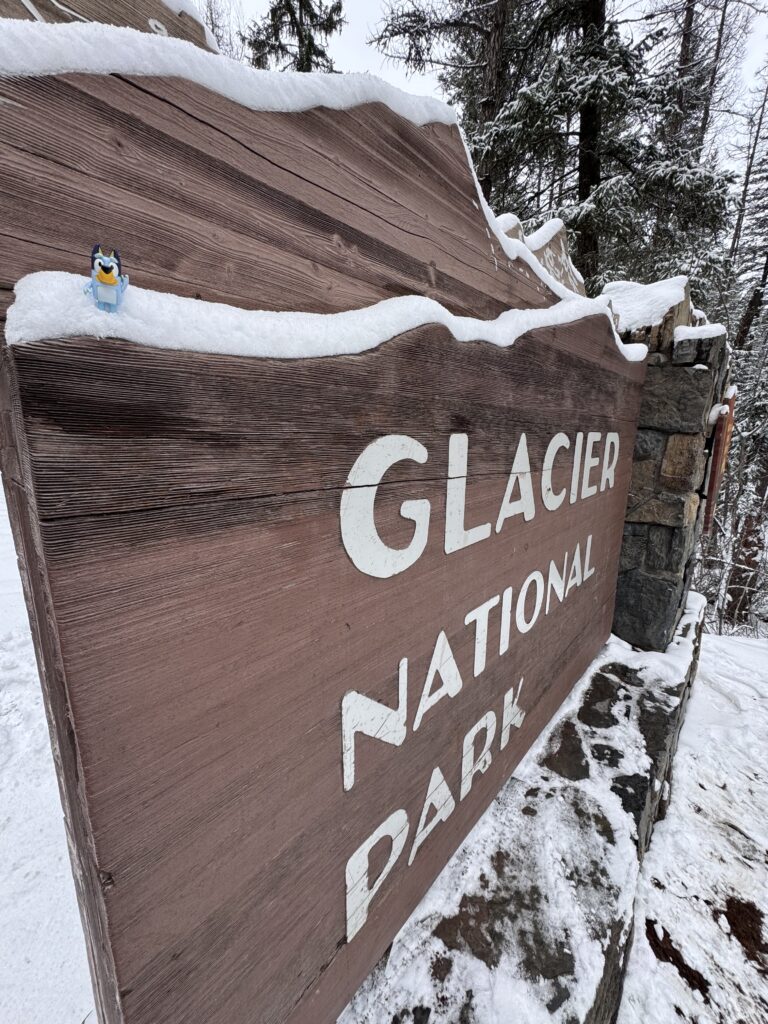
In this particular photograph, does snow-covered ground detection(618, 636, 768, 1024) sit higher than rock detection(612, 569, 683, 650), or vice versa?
rock detection(612, 569, 683, 650)

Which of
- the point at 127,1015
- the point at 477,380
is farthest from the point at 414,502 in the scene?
the point at 127,1015

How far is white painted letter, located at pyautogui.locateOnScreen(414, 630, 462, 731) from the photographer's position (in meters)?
1.01

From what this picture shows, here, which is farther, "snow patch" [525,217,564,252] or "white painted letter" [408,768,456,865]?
"snow patch" [525,217,564,252]

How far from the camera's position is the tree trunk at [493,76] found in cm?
515

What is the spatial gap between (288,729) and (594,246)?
21.6 ft

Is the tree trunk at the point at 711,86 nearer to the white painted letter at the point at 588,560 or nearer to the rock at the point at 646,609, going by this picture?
the rock at the point at 646,609

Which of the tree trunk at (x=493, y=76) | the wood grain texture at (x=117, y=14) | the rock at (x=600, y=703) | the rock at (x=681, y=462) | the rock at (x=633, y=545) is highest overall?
the tree trunk at (x=493, y=76)

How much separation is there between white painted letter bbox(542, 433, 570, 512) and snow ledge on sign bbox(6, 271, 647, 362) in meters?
0.63

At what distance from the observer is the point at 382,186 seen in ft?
2.52

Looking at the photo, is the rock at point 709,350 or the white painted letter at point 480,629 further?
the rock at point 709,350

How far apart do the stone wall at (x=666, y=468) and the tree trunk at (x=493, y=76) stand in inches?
155

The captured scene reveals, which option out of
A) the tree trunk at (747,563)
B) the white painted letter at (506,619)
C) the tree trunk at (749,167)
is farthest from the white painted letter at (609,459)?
the tree trunk at (749,167)

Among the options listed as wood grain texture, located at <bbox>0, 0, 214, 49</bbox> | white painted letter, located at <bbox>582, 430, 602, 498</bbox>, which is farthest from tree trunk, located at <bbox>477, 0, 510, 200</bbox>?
wood grain texture, located at <bbox>0, 0, 214, 49</bbox>

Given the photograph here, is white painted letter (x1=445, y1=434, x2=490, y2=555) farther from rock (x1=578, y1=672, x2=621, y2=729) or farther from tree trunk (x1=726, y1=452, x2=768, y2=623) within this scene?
tree trunk (x1=726, y1=452, x2=768, y2=623)
